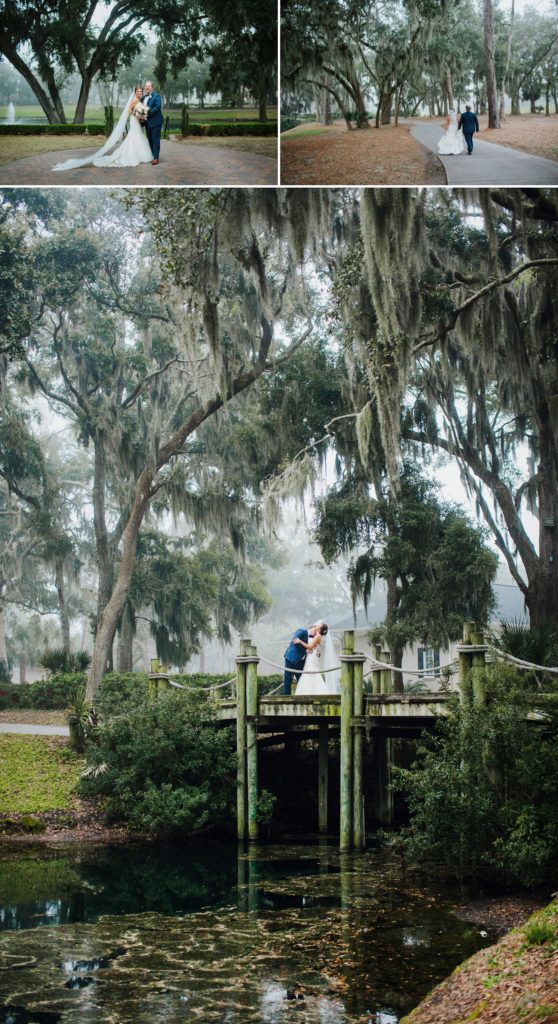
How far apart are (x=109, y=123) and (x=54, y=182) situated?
1.13 metres

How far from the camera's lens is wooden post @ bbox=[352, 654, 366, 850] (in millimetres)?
10969

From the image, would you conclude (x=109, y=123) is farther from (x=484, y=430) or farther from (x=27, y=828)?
(x=27, y=828)

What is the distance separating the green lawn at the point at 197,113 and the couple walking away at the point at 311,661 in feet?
23.6

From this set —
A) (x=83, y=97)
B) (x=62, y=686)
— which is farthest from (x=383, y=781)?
(x=83, y=97)

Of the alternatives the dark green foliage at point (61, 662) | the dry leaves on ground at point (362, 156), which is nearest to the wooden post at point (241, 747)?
the dry leaves on ground at point (362, 156)

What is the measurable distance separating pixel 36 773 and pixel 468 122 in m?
10.4

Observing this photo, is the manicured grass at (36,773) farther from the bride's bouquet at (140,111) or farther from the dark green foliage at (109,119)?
the bride's bouquet at (140,111)

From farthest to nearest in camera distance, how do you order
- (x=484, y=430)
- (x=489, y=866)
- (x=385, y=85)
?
(x=484, y=430)
(x=385, y=85)
(x=489, y=866)

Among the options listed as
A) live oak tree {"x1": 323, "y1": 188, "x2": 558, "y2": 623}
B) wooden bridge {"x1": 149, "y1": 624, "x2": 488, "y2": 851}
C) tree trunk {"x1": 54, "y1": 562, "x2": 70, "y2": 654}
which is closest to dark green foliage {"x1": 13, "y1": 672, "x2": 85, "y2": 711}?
tree trunk {"x1": 54, "y1": 562, "x2": 70, "y2": 654}

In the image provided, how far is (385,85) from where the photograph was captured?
47.9 ft

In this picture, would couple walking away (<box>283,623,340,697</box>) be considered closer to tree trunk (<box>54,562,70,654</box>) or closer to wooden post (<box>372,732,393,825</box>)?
wooden post (<box>372,732,393,825</box>)

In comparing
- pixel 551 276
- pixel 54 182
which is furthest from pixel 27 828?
pixel 551 276

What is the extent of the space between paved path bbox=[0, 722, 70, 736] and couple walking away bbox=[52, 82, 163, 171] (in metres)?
8.20

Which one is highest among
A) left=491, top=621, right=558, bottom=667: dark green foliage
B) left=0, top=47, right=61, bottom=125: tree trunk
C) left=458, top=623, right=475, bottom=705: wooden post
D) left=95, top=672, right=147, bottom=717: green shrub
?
left=0, top=47, right=61, bottom=125: tree trunk
